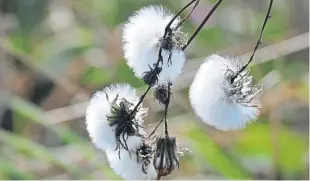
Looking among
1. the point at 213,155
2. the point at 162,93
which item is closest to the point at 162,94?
the point at 162,93

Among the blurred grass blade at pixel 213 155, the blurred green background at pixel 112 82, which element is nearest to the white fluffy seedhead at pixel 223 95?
the blurred green background at pixel 112 82

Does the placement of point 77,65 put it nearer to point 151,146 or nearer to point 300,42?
point 300,42

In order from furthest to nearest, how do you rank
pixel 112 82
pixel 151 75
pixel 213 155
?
pixel 112 82
pixel 213 155
pixel 151 75

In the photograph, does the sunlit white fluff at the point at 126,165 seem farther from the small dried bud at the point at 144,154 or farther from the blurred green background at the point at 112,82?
the blurred green background at the point at 112,82

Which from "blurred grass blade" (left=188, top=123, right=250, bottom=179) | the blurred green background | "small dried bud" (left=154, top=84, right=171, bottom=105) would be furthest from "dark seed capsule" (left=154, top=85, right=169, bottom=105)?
"blurred grass blade" (left=188, top=123, right=250, bottom=179)

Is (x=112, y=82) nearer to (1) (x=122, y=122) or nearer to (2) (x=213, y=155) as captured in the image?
(2) (x=213, y=155)

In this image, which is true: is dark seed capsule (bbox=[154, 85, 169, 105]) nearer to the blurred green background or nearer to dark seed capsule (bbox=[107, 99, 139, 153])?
dark seed capsule (bbox=[107, 99, 139, 153])
